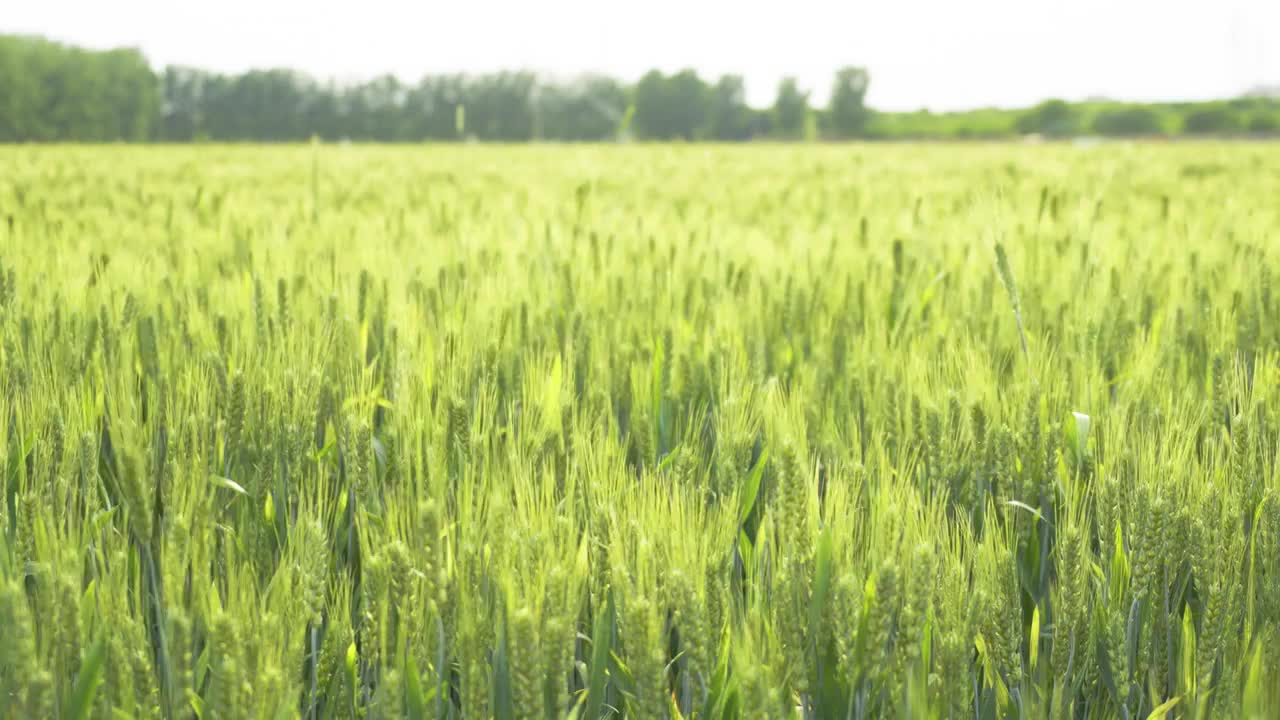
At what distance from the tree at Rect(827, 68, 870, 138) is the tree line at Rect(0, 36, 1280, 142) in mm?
65

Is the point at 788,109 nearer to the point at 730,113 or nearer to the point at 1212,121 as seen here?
the point at 730,113

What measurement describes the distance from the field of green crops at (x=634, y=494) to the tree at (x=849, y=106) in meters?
59.5

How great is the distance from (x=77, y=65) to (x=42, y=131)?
5.68 m

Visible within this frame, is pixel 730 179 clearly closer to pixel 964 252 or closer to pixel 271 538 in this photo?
pixel 964 252

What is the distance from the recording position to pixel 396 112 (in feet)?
187

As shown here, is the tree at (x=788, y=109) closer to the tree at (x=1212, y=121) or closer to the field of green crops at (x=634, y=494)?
the tree at (x=1212, y=121)

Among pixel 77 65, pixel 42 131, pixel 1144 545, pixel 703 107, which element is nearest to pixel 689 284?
pixel 1144 545

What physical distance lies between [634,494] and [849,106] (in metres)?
62.5

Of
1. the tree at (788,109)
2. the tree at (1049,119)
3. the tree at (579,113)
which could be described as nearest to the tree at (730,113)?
the tree at (788,109)

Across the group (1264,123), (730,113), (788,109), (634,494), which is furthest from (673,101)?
(634,494)

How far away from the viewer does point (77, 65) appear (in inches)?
2071

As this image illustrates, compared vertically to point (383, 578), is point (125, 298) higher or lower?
higher

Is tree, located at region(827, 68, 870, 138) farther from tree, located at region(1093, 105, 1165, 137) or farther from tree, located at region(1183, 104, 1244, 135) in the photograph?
tree, located at region(1183, 104, 1244, 135)

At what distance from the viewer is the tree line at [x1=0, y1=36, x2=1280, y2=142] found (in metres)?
48.8
